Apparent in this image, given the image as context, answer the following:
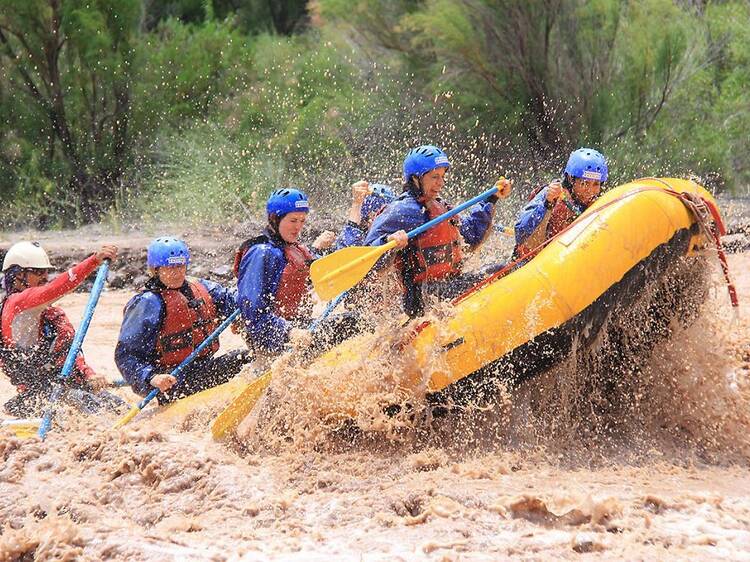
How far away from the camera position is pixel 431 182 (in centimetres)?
500

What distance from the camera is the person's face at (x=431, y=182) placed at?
16.4ft

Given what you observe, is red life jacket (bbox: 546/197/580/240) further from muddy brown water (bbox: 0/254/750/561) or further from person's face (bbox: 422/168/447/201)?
muddy brown water (bbox: 0/254/750/561)

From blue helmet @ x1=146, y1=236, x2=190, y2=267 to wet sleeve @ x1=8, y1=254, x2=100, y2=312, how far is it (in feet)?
1.50

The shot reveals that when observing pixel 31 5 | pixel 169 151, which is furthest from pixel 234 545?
pixel 31 5

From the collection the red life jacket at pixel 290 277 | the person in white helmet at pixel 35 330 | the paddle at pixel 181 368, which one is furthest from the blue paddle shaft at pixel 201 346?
the person in white helmet at pixel 35 330

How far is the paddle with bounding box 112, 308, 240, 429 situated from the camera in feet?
17.2

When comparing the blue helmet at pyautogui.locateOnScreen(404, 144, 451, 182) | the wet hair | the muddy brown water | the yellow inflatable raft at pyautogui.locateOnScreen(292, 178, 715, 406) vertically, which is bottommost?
the muddy brown water

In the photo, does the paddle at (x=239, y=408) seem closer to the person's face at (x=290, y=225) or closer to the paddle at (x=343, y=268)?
the paddle at (x=343, y=268)

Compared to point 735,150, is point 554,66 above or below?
above

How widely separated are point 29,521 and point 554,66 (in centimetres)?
833

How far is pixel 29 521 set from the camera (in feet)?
14.3

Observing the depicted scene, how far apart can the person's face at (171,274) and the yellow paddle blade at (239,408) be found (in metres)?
0.89

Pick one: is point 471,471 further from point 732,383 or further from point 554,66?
point 554,66

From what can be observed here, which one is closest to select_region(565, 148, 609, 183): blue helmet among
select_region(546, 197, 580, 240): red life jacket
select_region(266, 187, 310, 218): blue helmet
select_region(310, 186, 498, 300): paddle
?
select_region(546, 197, 580, 240): red life jacket
